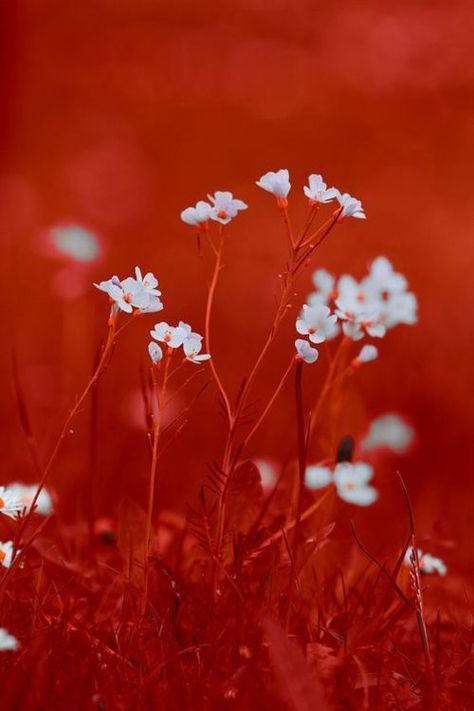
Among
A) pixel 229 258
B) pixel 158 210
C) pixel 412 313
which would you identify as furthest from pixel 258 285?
pixel 412 313

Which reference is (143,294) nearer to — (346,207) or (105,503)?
(346,207)

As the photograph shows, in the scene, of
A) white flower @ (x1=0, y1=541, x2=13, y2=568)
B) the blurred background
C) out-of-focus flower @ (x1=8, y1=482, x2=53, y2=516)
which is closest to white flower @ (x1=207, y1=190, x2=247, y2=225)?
the blurred background

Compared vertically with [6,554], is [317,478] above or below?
above

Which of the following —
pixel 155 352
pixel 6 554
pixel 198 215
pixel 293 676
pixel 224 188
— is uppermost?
pixel 224 188

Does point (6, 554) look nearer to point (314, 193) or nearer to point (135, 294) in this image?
point (135, 294)

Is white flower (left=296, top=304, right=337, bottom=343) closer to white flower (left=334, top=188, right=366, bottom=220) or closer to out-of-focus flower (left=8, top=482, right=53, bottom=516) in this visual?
white flower (left=334, top=188, right=366, bottom=220)

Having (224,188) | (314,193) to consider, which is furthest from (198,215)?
(224,188)

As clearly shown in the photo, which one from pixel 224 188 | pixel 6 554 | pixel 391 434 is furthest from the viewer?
pixel 224 188
